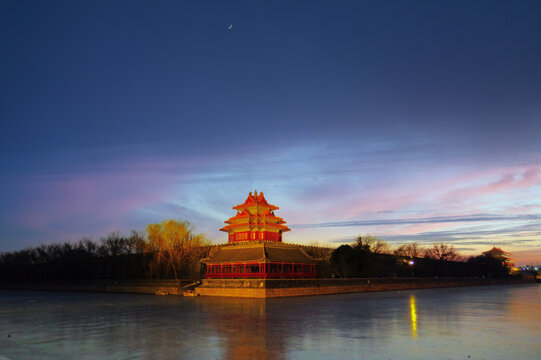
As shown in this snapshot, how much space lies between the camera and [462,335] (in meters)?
13.6

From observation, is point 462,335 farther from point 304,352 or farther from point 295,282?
point 295,282

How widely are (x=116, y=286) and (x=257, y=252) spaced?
18743 millimetres

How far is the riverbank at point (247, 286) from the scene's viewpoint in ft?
119

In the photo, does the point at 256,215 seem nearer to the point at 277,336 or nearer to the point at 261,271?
the point at 261,271

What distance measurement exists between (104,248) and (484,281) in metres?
63.8

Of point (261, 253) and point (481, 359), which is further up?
point (261, 253)

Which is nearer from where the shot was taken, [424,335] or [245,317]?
[424,335]

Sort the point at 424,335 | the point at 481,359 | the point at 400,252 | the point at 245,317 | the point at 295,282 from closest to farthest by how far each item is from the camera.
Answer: the point at 481,359, the point at 424,335, the point at 245,317, the point at 295,282, the point at 400,252

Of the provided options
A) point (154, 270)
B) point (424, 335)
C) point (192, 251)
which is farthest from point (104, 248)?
point (424, 335)

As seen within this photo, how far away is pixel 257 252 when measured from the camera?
43.8 metres

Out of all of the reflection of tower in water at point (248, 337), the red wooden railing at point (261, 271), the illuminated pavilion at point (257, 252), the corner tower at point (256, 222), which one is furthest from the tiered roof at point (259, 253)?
the reflection of tower in water at point (248, 337)

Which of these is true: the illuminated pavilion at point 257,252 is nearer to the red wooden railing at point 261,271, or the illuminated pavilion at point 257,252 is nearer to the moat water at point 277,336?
the red wooden railing at point 261,271

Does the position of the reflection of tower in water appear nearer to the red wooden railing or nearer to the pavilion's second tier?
the red wooden railing

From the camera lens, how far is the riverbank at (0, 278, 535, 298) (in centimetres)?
3612
